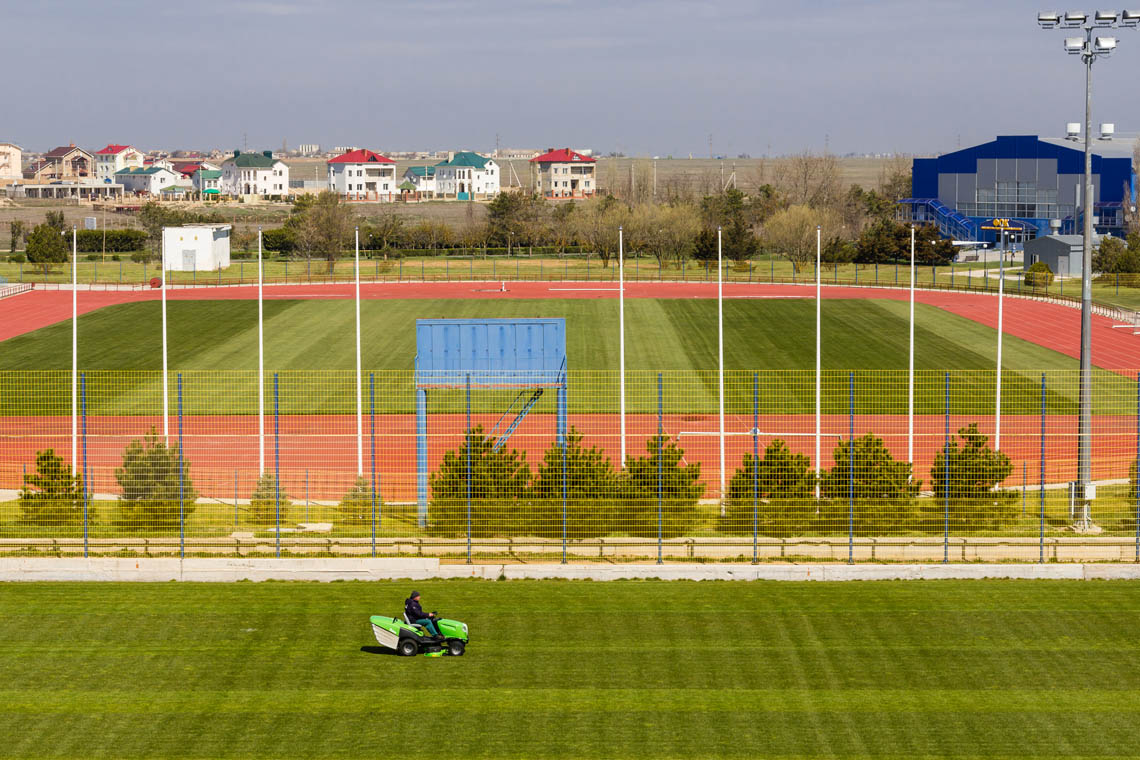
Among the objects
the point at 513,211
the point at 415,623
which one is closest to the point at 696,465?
the point at 415,623

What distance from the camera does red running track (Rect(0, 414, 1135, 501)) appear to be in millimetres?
30250

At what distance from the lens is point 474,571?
21953mm

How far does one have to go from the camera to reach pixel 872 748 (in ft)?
49.3

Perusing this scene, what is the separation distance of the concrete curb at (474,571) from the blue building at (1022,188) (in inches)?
3209

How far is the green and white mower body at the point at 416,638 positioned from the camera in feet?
59.1

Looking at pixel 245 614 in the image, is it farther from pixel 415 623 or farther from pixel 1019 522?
pixel 1019 522

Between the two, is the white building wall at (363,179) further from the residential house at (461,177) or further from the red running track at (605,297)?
the red running track at (605,297)

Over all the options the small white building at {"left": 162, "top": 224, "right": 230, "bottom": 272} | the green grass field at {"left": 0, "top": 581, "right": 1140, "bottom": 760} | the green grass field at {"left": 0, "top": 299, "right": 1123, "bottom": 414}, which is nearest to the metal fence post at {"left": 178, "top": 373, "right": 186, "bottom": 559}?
the green grass field at {"left": 0, "top": 581, "right": 1140, "bottom": 760}

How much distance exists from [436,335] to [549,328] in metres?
2.31

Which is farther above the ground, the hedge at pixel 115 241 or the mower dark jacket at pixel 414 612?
the hedge at pixel 115 241

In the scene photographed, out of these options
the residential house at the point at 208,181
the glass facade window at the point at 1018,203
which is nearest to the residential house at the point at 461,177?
the residential house at the point at 208,181

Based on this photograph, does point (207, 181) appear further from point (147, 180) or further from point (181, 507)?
point (181, 507)

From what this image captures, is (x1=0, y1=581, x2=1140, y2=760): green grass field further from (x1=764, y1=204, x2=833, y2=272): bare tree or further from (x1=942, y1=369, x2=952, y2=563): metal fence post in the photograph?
(x1=764, y1=204, x2=833, y2=272): bare tree

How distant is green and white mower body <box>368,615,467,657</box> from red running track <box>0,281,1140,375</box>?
40.6 meters
